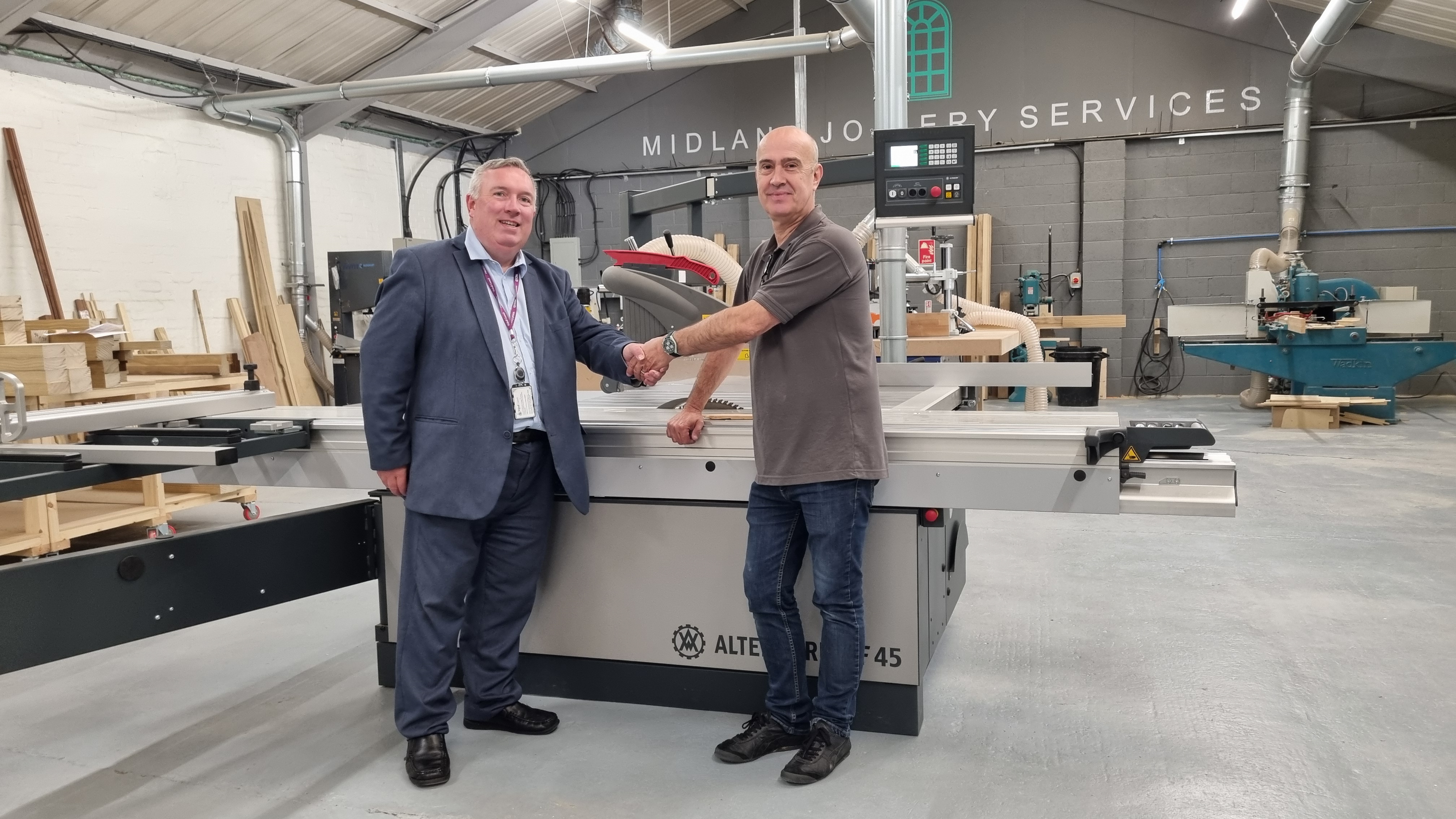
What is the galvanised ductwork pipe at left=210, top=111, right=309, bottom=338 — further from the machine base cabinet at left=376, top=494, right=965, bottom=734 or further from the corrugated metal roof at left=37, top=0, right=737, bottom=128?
the machine base cabinet at left=376, top=494, right=965, bottom=734

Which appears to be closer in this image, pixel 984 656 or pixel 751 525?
pixel 751 525

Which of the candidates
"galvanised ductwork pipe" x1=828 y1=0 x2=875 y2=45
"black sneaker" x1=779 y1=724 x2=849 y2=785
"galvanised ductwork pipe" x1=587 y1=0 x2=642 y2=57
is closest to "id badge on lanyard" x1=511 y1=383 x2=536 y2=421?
"black sneaker" x1=779 y1=724 x2=849 y2=785

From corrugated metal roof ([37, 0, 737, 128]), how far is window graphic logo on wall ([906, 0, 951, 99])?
1953 mm

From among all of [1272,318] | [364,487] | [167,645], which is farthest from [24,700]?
[1272,318]

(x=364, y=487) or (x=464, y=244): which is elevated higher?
(x=464, y=244)

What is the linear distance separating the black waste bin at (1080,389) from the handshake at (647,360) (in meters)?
6.59

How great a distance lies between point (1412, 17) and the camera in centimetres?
771

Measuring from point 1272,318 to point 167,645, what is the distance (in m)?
7.55

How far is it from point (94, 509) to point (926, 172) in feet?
12.5

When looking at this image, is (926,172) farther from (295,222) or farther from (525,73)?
(295,222)

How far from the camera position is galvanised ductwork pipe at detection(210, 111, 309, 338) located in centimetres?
798

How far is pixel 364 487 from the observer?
7.77 feet

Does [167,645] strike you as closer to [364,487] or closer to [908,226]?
[364,487]

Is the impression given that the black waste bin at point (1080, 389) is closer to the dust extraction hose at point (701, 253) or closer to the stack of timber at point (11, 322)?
the dust extraction hose at point (701, 253)
